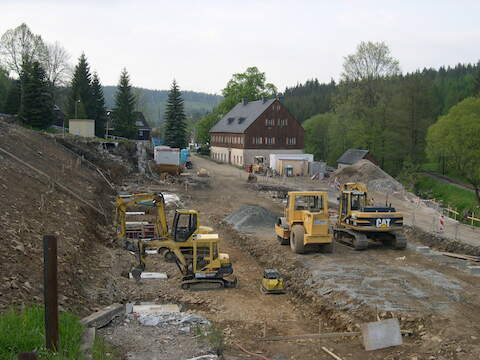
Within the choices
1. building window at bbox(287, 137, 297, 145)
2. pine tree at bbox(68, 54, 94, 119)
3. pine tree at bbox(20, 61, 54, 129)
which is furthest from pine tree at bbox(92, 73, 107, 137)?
building window at bbox(287, 137, 297, 145)

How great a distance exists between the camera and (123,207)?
16.2 metres

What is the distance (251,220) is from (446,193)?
31.1 metres

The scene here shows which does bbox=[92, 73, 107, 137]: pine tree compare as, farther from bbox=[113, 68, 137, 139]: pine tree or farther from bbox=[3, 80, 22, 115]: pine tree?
bbox=[3, 80, 22, 115]: pine tree

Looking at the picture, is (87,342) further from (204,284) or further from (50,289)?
(204,284)

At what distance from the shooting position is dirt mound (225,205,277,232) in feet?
85.6

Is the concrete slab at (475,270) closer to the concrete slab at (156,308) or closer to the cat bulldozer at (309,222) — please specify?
the cat bulldozer at (309,222)

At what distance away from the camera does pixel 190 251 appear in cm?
1616

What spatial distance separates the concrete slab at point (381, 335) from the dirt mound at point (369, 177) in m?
31.5

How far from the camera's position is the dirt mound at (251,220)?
1027 inches

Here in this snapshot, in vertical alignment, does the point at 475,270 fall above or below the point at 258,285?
above

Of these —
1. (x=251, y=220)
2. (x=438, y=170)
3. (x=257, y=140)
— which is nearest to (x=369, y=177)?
(x=257, y=140)

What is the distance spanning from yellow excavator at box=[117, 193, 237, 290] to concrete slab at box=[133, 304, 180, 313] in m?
1.92

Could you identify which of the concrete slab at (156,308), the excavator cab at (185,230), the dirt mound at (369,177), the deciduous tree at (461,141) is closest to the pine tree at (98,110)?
the dirt mound at (369,177)

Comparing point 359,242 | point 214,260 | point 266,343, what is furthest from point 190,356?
point 359,242
